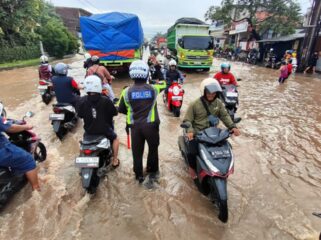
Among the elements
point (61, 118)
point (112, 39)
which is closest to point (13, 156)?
point (61, 118)

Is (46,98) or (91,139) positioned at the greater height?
(91,139)

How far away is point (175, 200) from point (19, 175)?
86.7 inches

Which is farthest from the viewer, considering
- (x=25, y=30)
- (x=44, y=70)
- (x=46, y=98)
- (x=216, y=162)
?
(x=25, y=30)

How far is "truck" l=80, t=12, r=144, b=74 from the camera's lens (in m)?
11.1

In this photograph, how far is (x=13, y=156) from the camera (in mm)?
3020

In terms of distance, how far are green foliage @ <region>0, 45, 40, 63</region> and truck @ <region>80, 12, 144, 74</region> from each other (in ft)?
39.1

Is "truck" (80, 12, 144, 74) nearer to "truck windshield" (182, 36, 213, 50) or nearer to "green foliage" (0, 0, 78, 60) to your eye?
"truck windshield" (182, 36, 213, 50)

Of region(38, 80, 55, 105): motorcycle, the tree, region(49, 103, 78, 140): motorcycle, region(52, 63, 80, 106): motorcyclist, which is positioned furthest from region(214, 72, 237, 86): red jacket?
the tree

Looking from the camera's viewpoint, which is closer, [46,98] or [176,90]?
[176,90]

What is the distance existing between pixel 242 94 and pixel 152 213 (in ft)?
26.2

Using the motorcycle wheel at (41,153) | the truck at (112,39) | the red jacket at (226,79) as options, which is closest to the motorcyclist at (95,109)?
the motorcycle wheel at (41,153)

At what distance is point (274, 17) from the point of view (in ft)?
79.8

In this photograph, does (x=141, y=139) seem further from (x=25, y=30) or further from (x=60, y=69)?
(x=25, y=30)

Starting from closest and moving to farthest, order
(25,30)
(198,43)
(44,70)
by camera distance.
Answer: (44,70) → (198,43) → (25,30)
